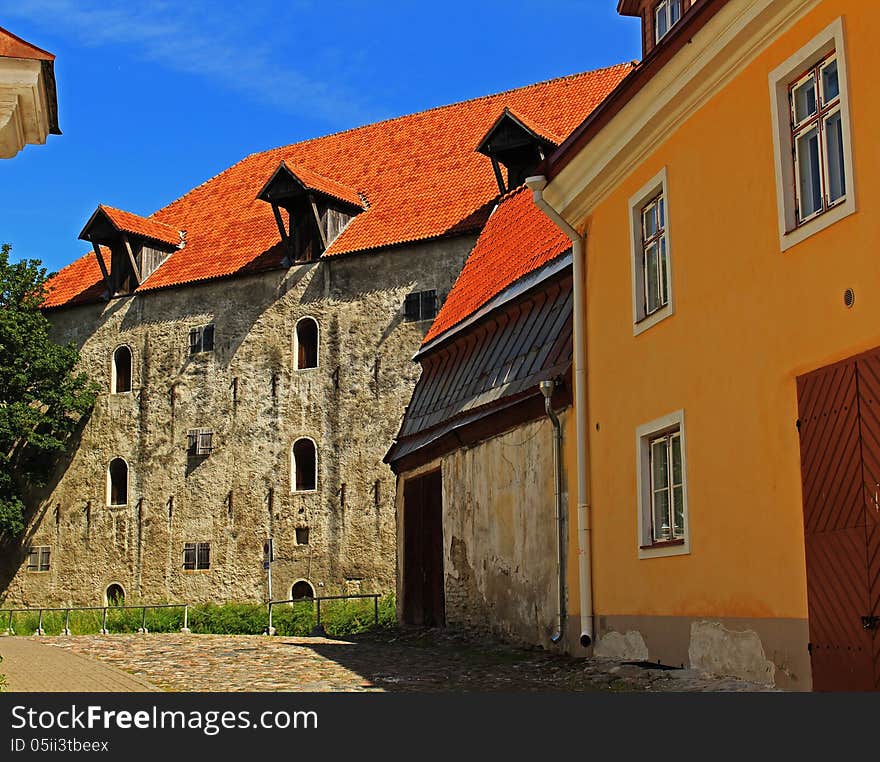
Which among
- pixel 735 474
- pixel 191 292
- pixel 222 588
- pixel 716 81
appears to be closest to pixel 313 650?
pixel 735 474

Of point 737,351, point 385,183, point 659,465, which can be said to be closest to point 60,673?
point 659,465

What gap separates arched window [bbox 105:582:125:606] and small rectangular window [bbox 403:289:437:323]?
11.4 meters

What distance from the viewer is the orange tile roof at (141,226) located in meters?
35.4

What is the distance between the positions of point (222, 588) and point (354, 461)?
501 cm

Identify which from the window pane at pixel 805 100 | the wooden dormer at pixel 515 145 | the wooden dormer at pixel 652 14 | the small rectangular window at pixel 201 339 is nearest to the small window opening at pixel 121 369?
the small rectangular window at pixel 201 339

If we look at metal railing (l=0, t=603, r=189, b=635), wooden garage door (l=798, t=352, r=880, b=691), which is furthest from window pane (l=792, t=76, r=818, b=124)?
metal railing (l=0, t=603, r=189, b=635)

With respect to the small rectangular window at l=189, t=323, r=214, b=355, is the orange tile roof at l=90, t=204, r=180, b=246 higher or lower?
higher

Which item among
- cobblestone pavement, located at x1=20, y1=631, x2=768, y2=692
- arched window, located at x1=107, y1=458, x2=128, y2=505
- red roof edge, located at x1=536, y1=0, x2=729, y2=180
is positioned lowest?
cobblestone pavement, located at x1=20, y1=631, x2=768, y2=692

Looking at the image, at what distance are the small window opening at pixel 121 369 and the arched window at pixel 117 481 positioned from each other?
6.71 ft

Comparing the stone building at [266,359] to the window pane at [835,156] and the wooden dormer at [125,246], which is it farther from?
the window pane at [835,156]

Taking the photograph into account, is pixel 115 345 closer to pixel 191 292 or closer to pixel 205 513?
pixel 191 292

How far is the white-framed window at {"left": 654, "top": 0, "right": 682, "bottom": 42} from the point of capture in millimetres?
13609

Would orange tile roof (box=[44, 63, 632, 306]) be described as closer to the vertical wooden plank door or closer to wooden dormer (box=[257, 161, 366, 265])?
wooden dormer (box=[257, 161, 366, 265])

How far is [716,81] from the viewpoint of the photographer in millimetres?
10109
